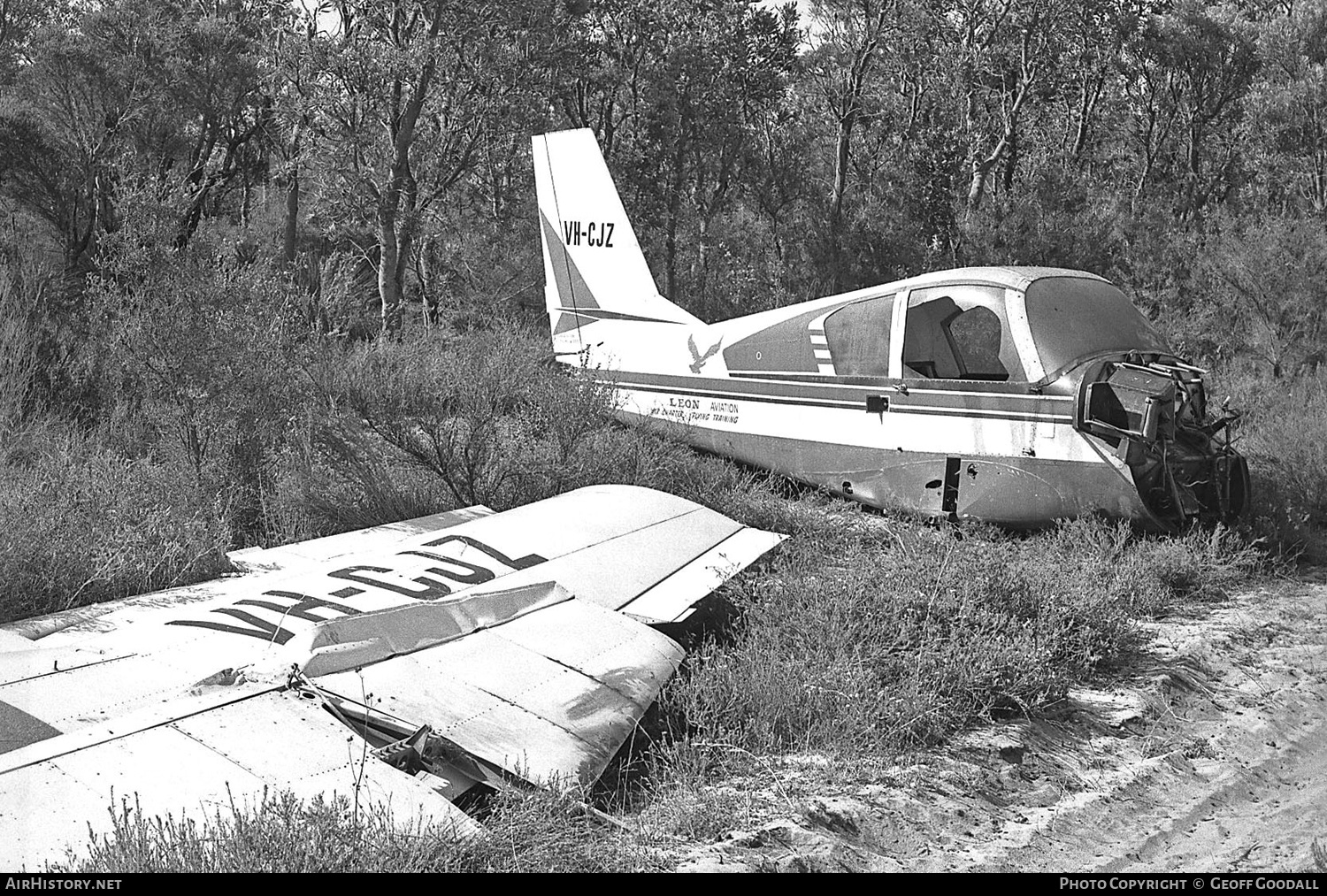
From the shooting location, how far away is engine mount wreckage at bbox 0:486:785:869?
10.8ft

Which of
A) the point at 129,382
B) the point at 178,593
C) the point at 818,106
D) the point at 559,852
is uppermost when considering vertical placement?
the point at 818,106

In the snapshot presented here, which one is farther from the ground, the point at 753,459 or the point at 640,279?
the point at 640,279

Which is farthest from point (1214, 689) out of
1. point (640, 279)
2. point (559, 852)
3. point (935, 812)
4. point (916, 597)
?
point (640, 279)

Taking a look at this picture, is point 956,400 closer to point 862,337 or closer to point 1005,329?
point 1005,329

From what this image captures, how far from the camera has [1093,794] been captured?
4.73 m

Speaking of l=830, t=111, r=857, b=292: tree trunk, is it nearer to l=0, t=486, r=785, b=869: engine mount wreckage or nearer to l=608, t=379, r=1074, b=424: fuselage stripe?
l=608, t=379, r=1074, b=424: fuselage stripe

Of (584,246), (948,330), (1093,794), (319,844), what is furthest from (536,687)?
(584,246)

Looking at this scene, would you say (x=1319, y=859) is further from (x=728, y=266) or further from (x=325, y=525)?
(x=728, y=266)

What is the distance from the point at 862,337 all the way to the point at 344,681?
653 cm

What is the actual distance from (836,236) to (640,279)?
1425 cm

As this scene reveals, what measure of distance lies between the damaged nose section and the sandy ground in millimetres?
2110

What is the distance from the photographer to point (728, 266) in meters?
27.4

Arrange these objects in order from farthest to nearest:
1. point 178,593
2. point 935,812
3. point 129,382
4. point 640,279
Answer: point 640,279
point 129,382
point 178,593
point 935,812

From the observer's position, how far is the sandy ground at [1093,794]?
4.07m
